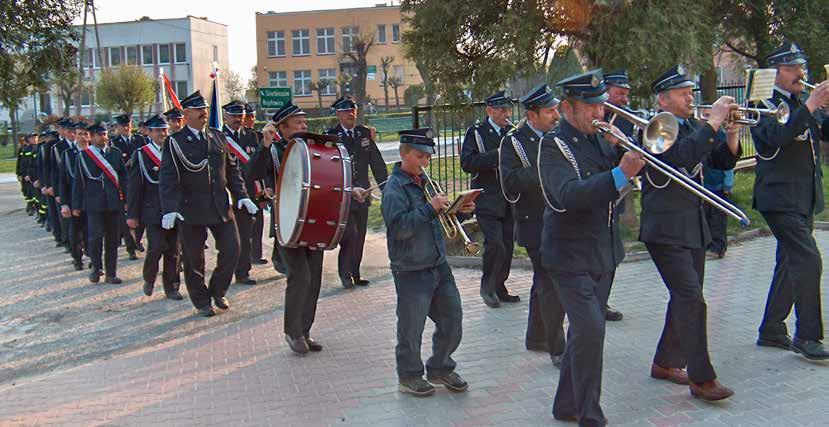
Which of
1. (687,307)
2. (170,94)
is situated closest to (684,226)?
(687,307)

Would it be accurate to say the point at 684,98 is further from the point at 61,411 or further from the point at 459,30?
the point at 459,30

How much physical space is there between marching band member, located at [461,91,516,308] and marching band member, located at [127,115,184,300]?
357 cm

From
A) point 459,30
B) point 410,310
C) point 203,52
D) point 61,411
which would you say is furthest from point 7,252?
point 203,52

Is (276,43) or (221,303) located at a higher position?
(276,43)

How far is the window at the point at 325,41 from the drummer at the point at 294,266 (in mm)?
63464

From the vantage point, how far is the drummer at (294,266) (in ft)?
23.8

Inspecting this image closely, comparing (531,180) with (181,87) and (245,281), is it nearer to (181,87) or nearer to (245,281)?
(245,281)

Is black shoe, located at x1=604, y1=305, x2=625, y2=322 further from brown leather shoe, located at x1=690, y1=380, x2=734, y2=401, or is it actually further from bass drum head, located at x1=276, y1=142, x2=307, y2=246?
bass drum head, located at x1=276, y1=142, x2=307, y2=246

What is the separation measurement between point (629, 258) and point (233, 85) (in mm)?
59222

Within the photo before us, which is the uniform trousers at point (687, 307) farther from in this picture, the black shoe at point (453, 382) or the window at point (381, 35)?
the window at point (381, 35)

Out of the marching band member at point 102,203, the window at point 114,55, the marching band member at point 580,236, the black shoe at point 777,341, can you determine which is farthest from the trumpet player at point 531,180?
the window at point 114,55

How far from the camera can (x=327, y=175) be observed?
6.82 metres

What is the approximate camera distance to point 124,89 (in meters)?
50.2

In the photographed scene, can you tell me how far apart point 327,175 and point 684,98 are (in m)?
2.63
